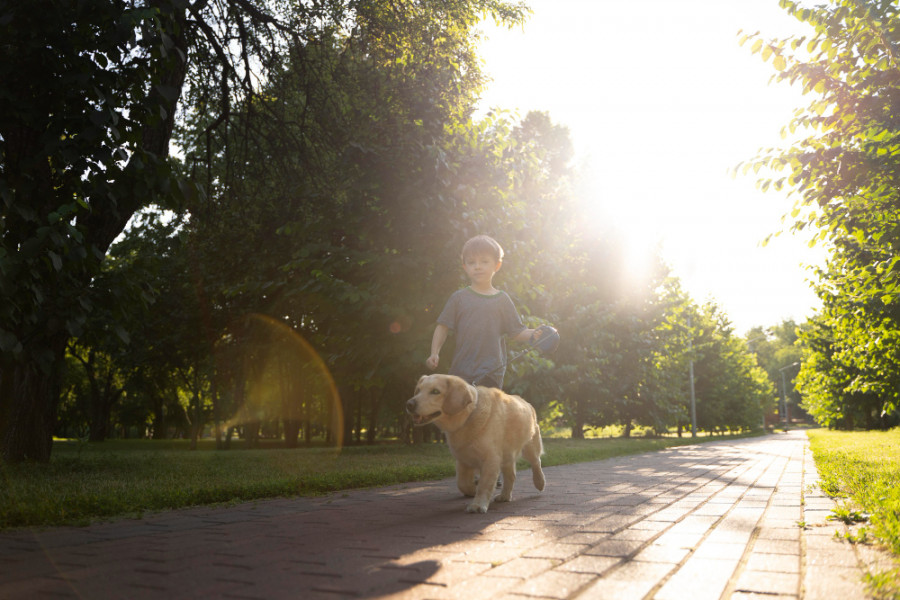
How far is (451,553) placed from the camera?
3434 millimetres

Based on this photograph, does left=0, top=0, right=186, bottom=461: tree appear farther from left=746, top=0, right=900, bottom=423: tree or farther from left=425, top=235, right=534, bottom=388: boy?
left=746, top=0, right=900, bottom=423: tree

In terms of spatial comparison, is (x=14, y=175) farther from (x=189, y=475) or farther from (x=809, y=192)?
(x=809, y=192)

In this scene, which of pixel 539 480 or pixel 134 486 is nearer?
pixel 539 480

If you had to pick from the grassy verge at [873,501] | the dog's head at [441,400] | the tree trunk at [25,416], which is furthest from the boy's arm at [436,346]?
the tree trunk at [25,416]

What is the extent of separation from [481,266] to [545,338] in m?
0.95

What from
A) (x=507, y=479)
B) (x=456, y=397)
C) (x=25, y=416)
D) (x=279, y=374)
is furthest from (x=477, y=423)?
(x=279, y=374)

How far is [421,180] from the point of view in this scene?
459 inches

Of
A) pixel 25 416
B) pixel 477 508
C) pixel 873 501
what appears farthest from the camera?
pixel 25 416

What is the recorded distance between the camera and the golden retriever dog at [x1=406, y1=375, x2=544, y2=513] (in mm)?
5102

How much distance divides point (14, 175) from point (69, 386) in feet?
138

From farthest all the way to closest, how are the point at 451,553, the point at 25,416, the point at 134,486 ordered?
1. the point at 25,416
2. the point at 134,486
3. the point at 451,553

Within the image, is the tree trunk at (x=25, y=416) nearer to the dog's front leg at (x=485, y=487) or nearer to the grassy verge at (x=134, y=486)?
the grassy verge at (x=134, y=486)

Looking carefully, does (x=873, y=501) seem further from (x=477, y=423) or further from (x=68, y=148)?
(x=68, y=148)

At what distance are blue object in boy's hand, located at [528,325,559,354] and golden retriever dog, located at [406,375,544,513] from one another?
1.89 ft
